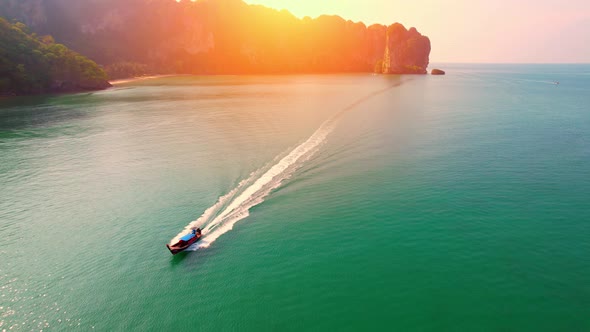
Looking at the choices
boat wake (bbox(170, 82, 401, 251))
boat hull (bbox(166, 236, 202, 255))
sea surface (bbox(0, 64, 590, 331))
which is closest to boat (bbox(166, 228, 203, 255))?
boat hull (bbox(166, 236, 202, 255))

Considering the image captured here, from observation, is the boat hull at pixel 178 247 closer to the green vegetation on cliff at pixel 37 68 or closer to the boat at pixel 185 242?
the boat at pixel 185 242

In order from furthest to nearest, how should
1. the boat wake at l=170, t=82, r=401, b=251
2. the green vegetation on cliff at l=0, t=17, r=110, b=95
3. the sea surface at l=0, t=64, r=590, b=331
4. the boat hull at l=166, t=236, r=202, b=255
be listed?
the green vegetation on cliff at l=0, t=17, r=110, b=95, the boat wake at l=170, t=82, r=401, b=251, the boat hull at l=166, t=236, r=202, b=255, the sea surface at l=0, t=64, r=590, b=331

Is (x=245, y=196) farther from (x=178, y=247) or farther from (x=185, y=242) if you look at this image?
(x=178, y=247)

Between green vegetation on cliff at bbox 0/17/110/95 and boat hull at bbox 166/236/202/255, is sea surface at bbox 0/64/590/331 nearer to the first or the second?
boat hull at bbox 166/236/202/255

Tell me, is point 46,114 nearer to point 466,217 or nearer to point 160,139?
point 160,139

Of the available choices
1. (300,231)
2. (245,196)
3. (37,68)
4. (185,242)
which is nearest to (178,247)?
(185,242)

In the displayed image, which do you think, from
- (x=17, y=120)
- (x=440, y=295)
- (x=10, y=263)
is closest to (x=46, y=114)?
(x=17, y=120)
